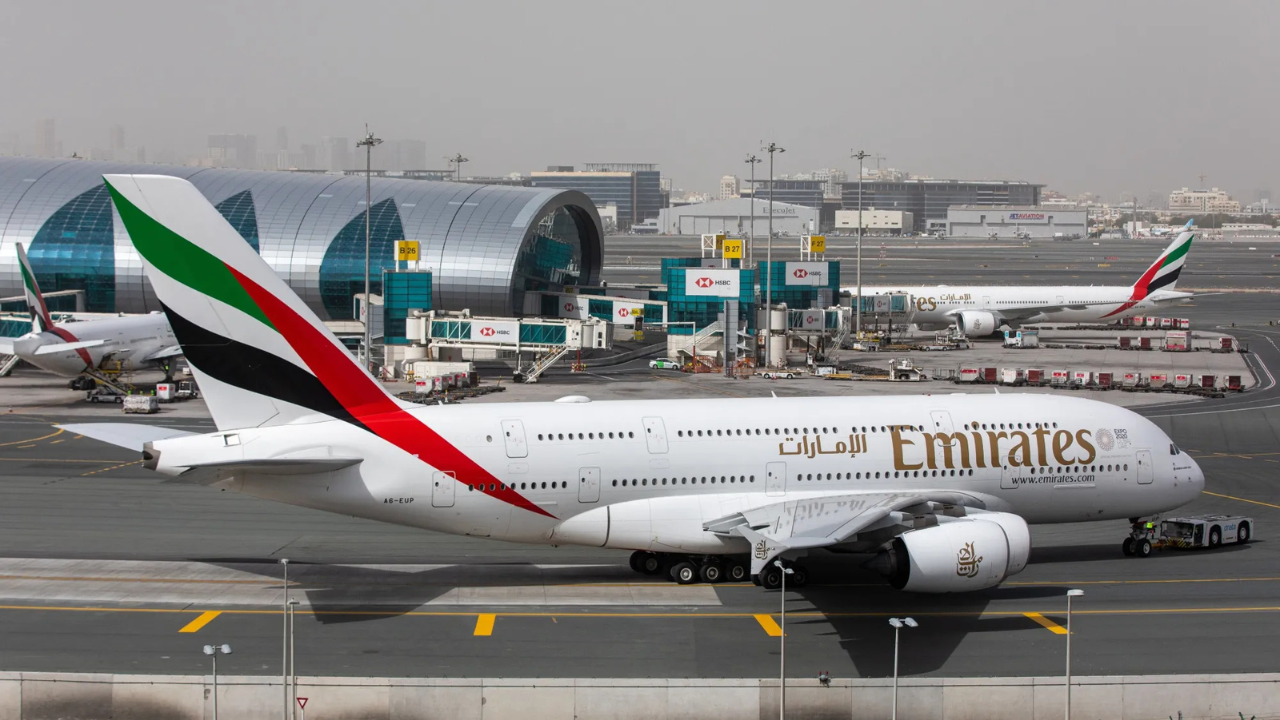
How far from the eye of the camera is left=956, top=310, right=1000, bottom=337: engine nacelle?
111 metres

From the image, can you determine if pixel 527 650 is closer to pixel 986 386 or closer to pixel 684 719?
pixel 684 719

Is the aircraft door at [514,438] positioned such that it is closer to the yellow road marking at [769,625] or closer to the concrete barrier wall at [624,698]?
the yellow road marking at [769,625]

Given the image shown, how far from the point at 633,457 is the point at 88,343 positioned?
54193mm

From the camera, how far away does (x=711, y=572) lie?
33.7m

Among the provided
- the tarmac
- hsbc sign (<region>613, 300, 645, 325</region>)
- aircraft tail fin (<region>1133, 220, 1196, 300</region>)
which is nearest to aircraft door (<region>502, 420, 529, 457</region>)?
the tarmac

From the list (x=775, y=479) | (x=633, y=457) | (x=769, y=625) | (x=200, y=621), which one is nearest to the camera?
(x=769, y=625)

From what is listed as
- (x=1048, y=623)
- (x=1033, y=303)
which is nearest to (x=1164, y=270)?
(x=1033, y=303)

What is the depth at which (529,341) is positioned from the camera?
285 ft

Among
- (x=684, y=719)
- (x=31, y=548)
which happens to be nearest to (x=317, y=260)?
(x=31, y=548)

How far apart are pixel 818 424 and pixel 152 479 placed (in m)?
29.4

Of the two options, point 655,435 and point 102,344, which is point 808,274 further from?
point 655,435

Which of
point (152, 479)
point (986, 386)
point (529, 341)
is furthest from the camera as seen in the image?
point (529, 341)

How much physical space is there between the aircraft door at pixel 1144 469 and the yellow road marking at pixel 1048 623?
7.37 metres

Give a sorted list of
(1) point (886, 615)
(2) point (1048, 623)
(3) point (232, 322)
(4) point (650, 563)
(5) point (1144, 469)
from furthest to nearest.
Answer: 1. (5) point (1144, 469)
2. (4) point (650, 563)
3. (1) point (886, 615)
4. (2) point (1048, 623)
5. (3) point (232, 322)
